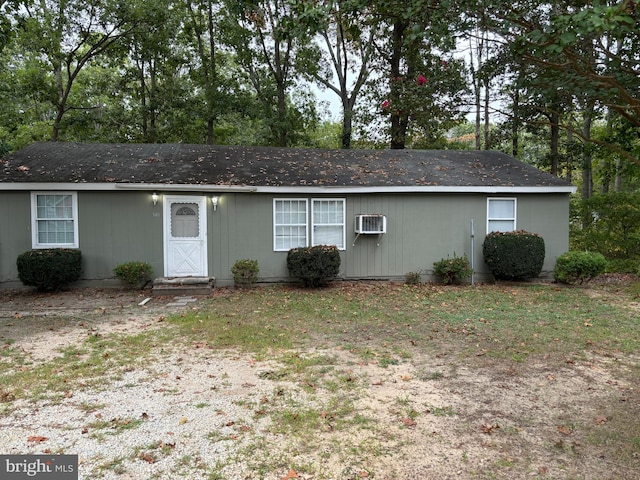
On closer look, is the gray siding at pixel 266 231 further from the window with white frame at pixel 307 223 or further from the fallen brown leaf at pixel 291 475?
the fallen brown leaf at pixel 291 475

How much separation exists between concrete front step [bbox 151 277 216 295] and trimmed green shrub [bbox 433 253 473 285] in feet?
18.3

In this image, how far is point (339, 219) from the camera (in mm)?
9875

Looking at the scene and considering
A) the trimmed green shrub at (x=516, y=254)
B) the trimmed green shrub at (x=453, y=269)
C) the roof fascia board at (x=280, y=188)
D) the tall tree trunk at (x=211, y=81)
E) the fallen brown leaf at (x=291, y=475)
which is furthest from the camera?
the tall tree trunk at (x=211, y=81)

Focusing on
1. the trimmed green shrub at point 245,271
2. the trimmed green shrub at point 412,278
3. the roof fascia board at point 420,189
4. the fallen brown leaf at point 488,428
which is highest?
the roof fascia board at point 420,189

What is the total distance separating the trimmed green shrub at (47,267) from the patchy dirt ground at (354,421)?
4016mm

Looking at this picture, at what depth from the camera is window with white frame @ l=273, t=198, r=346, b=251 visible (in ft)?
31.5

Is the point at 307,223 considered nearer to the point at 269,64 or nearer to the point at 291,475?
the point at 291,475

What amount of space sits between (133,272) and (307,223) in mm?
4143

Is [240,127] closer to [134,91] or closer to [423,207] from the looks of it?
[134,91]

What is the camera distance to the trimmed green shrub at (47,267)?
8078 millimetres

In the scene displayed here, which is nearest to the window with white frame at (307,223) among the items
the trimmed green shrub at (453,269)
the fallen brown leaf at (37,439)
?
the trimmed green shrub at (453,269)

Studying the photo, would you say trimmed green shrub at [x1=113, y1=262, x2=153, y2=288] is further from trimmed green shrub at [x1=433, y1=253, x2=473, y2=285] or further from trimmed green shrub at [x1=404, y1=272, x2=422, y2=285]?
trimmed green shrub at [x1=433, y1=253, x2=473, y2=285]

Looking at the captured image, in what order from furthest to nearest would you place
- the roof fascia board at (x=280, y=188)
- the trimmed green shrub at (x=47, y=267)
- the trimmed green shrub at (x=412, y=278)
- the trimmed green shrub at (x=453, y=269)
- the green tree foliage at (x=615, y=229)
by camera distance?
the green tree foliage at (x=615, y=229) < the trimmed green shrub at (x=412, y=278) < the trimmed green shrub at (x=453, y=269) < the roof fascia board at (x=280, y=188) < the trimmed green shrub at (x=47, y=267)

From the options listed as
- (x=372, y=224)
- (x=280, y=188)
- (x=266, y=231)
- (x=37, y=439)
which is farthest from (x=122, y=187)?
(x=37, y=439)
